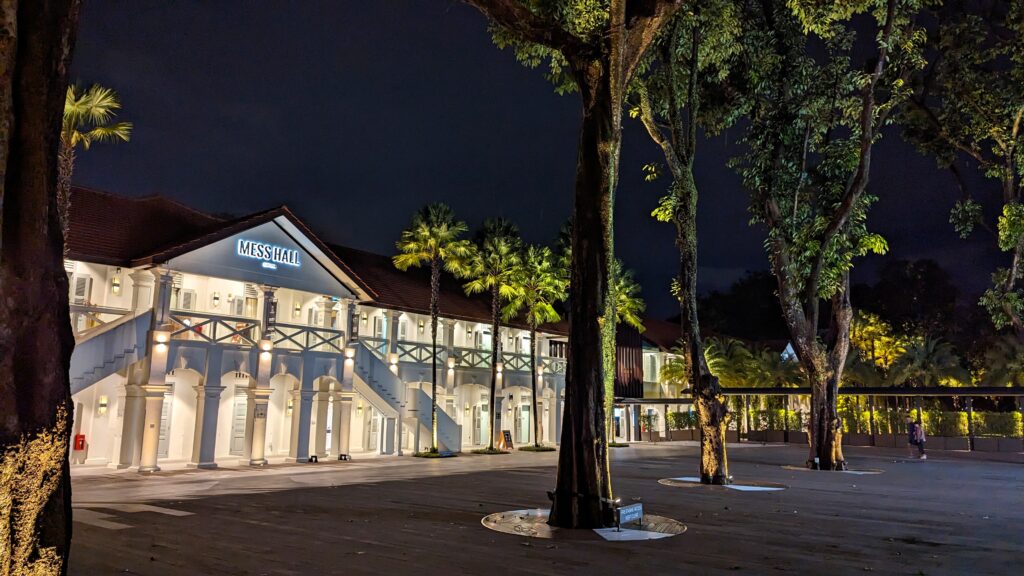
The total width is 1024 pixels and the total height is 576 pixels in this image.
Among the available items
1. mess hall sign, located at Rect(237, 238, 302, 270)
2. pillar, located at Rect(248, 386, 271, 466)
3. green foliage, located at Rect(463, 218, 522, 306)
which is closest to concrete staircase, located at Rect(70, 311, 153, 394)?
pillar, located at Rect(248, 386, 271, 466)

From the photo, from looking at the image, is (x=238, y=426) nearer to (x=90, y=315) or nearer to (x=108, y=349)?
(x=90, y=315)

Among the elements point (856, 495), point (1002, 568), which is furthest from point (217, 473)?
point (1002, 568)

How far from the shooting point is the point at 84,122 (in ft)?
61.1

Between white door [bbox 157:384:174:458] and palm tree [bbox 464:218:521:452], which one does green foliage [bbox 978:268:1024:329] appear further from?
white door [bbox 157:384:174:458]

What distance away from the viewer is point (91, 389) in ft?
76.0

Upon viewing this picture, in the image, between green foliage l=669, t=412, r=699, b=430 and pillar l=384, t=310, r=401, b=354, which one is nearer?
pillar l=384, t=310, r=401, b=354

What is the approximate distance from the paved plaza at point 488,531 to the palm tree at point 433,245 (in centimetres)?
1107

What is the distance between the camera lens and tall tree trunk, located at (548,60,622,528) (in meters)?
10.8

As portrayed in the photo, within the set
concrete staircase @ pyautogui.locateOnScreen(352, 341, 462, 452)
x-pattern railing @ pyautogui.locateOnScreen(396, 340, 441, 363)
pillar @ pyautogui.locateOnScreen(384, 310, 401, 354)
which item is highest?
pillar @ pyautogui.locateOnScreen(384, 310, 401, 354)

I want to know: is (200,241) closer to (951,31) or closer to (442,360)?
(442,360)

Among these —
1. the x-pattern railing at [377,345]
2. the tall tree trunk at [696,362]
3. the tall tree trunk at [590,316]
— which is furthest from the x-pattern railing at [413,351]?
the tall tree trunk at [590,316]

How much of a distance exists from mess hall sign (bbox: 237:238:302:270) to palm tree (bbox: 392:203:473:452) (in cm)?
581

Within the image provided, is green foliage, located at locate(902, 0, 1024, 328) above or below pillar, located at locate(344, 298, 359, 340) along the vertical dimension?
above

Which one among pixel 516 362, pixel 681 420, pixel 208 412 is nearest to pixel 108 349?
pixel 208 412
